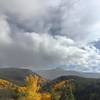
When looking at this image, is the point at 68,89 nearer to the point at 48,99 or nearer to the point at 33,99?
the point at 48,99

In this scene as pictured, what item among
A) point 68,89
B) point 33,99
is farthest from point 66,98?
point 33,99

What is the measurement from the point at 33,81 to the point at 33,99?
4.39 meters

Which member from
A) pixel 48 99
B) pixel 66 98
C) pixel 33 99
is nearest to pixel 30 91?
pixel 33 99

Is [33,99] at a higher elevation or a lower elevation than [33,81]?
lower

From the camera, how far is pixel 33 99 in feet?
227

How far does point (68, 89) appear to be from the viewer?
102 metres

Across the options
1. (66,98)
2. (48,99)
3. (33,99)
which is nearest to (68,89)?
(66,98)

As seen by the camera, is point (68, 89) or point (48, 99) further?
point (48, 99)

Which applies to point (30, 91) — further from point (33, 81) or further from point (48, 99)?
point (48, 99)

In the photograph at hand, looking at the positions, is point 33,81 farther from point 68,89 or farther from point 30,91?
point 68,89

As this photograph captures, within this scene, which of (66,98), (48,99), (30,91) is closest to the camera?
(30,91)

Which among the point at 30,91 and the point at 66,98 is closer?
the point at 30,91

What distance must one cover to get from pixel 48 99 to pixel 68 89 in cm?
1601

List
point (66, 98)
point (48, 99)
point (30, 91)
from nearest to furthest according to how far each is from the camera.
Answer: point (30, 91) → point (66, 98) → point (48, 99)
